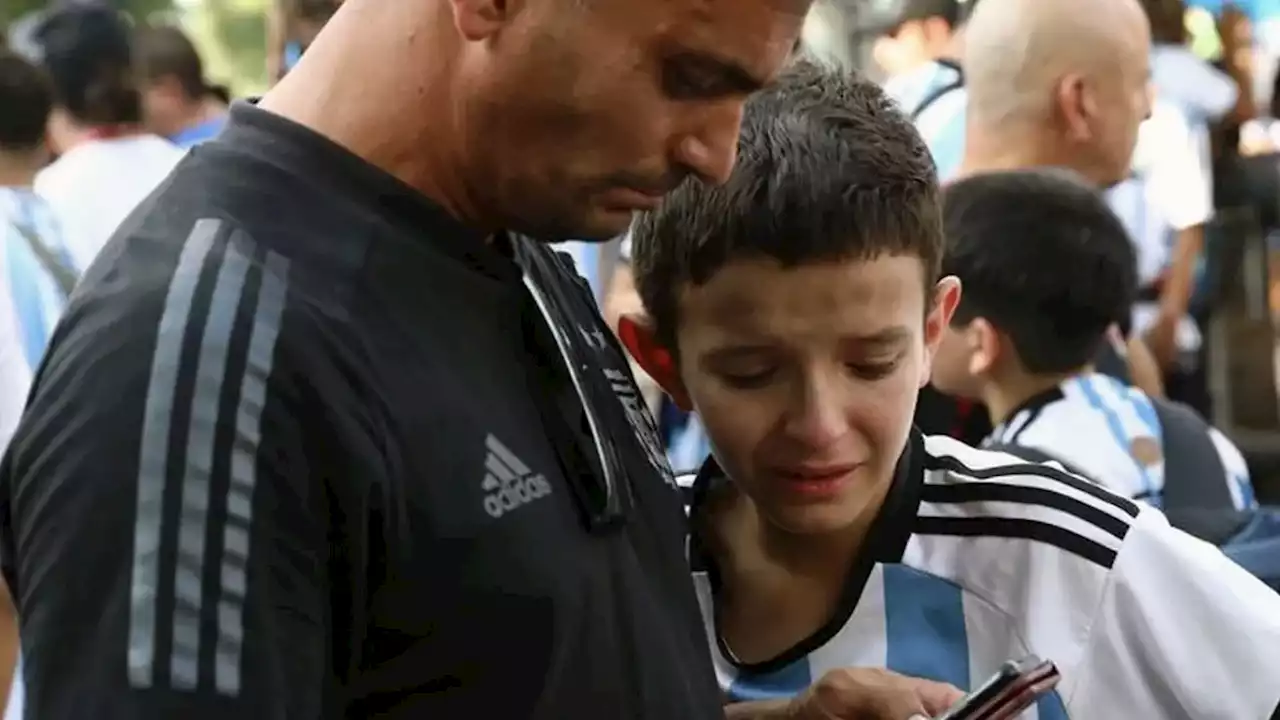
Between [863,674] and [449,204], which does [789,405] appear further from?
[449,204]

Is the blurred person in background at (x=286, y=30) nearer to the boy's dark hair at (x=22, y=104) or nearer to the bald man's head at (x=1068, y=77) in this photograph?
the boy's dark hair at (x=22, y=104)

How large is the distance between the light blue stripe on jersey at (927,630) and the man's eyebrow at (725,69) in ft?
1.48

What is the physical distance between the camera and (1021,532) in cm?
117

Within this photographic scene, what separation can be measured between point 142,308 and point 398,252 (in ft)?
0.47

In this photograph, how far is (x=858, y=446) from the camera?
115cm

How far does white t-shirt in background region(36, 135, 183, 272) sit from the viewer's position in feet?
10.2

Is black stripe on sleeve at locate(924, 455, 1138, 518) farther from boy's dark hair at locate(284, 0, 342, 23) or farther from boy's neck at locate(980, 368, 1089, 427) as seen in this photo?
boy's dark hair at locate(284, 0, 342, 23)

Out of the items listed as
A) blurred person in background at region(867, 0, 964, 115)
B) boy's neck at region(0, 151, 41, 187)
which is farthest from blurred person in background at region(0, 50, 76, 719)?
blurred person in background at region(867, 0, 964, 115)

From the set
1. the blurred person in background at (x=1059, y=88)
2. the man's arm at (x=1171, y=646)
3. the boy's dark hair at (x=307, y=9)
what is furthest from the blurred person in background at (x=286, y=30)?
the man's arm at (x=1171, y=646)

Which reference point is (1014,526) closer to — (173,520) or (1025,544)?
(1025,544)

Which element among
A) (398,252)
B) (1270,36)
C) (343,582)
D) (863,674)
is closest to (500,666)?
(343,582)

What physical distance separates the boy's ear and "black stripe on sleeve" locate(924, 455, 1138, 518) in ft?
0.61

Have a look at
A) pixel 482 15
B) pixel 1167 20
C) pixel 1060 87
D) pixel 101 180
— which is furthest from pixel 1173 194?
pixel 482 15

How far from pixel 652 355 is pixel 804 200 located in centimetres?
18
